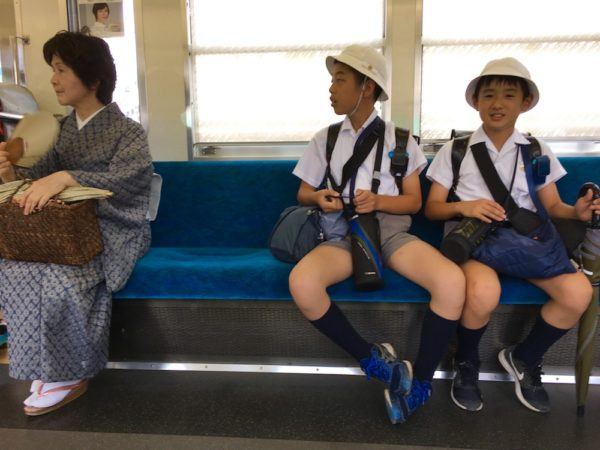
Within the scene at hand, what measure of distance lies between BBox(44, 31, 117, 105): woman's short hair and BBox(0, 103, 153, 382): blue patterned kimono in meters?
0.14

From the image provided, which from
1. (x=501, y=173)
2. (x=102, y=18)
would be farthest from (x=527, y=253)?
(x=102, y=18)

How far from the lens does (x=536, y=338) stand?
1767 millimetres

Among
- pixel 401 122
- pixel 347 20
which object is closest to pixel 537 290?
pixel 401 122

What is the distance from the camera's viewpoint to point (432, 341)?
5.43ft

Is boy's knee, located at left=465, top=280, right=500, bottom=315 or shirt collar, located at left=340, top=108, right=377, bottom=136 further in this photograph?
shirt collar, located at left=340, top=108, right=377, bottom=136

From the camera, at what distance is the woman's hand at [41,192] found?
5.63ft

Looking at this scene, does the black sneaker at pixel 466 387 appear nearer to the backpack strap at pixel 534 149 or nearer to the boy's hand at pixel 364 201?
the boy's hand at pixel 364 201

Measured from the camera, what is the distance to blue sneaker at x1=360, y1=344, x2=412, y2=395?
1629 mm

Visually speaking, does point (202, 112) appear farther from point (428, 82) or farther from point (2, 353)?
point (2, 353)

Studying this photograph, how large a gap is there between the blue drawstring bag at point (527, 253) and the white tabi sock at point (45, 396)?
1.73m

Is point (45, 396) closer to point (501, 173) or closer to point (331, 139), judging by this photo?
point (331, 139)

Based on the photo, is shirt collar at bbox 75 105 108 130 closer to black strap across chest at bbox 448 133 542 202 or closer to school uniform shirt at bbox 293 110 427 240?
school uniform shirt at bbox 293 110 427 240

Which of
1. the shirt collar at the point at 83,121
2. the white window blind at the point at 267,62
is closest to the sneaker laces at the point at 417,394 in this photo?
the shirt collar at the point at 83,121

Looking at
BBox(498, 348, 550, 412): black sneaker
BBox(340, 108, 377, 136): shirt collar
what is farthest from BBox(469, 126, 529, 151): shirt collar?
BBox(498, 348, 550, 412): black sneaker
